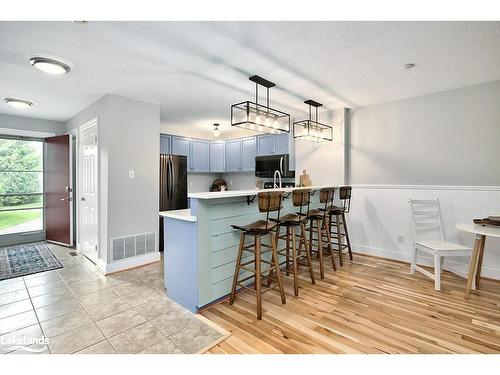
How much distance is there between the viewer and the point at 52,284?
2.95m

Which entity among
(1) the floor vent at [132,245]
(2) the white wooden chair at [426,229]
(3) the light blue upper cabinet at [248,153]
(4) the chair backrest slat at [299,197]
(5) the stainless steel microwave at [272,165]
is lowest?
(1) the floor vent at [132,245]

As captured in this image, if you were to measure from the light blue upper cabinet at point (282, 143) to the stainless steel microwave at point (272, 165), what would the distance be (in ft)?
0.55

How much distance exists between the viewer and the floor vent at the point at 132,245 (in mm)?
3350

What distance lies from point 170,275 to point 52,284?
158 cm

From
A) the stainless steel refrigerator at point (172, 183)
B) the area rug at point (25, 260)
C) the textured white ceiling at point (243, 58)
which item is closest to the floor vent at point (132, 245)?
the stainless steel refrigerator at point (172, 183)

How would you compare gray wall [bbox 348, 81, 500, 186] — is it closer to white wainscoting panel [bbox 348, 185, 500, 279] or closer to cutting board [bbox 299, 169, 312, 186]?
white wainscoting panel [bbox 348, 185, 500, 279]

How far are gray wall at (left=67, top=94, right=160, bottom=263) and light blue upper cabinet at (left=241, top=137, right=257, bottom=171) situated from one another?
2.28 metres

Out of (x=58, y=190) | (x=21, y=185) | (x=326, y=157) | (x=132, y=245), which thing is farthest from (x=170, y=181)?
(x=21, y=185)

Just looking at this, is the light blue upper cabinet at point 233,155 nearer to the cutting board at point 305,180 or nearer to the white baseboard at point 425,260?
the cutting board at point 305,180

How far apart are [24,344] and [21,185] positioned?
4157 millimetres

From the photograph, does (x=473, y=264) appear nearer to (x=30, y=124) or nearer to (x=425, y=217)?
(x=425, y=217)

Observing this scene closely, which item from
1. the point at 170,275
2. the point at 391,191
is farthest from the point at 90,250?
the point at 391,191

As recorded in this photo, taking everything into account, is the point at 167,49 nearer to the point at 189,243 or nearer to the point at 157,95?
the point at 157,95

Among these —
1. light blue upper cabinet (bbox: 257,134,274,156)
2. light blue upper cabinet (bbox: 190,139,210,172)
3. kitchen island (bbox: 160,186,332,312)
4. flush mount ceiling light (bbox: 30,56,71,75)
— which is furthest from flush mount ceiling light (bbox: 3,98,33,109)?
light blue upper cabinet (bbox: 257,134,274,156)
